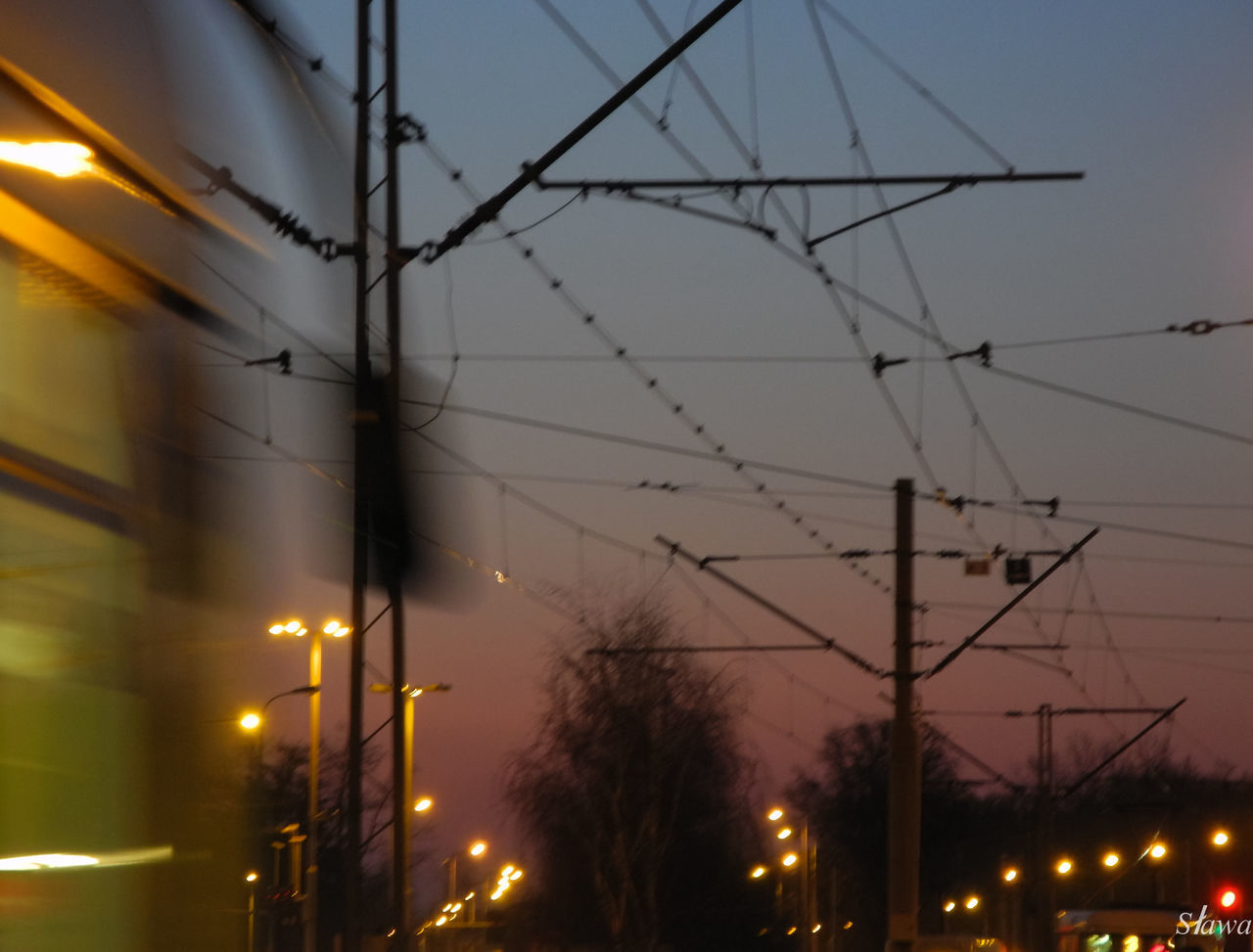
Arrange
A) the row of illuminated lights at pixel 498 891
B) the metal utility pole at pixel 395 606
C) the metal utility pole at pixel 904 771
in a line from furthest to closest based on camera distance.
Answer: the row of illuminated lights at pixel 498 891 < the metal utility pole at pixel 904 771 < the metal utility pole at pixel 395 606

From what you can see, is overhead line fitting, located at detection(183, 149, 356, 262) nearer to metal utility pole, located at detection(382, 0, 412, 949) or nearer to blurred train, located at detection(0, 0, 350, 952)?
blurred train, located at detection(0, 0, 350, 952)

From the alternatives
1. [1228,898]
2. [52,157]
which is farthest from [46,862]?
[1228,898]

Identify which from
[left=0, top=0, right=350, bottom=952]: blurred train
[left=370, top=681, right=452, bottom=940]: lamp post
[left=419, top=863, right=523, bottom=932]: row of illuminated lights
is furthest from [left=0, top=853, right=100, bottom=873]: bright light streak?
[left=419, top=863, right=523, bottom=932]: row of illuminated lights

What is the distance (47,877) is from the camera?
10.6ft

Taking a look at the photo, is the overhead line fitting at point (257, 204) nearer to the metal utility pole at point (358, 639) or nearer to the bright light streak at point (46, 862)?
the bright light streak at point (46, 862)

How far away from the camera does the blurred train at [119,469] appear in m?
3.22

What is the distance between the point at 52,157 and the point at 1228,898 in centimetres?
3003

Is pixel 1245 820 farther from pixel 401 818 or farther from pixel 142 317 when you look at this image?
pixel 142 317

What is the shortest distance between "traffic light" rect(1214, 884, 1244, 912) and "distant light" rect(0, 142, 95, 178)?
2986 cm

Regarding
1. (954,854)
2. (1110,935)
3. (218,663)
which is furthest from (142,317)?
A: (954,854)

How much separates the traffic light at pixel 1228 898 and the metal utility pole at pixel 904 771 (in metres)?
11.1

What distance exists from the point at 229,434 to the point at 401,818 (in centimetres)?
1229

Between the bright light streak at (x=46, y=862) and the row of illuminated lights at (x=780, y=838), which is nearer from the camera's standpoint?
the bright light streak at (x=46, y=862)

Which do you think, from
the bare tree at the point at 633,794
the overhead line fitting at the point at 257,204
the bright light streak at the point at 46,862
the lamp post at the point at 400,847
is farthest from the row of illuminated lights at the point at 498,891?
the bright light streak at the point at 46,862
